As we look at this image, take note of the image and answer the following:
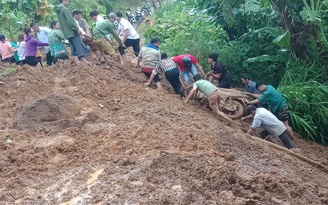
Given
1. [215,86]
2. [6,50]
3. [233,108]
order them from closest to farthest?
[215,86]
[233,108]
[6,50]

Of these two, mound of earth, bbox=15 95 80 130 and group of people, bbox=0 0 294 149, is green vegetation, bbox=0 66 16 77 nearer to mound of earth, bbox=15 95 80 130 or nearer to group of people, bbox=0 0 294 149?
group of people, bbox=0 0 294 149

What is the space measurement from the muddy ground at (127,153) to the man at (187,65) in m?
0.67

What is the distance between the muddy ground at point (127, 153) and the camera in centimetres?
521

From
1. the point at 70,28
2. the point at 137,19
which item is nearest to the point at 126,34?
the point at 70,28

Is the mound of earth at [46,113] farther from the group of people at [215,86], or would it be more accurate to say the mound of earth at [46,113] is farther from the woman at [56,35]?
the woman at [56,35]

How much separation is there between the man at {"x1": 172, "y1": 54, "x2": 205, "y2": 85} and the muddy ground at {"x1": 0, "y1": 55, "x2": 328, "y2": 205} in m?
0.67

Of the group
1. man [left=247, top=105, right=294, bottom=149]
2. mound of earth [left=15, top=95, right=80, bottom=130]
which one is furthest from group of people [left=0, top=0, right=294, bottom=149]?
mound of earth [left=15, top=95, right=80, bottom=130]

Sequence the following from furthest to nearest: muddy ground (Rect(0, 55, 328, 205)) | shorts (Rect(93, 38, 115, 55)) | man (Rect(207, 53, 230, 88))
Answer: shorts (Rect(93, 38, 115, 55)) → man (Rect(207, 53, 230, 88)) → muddy ground (Rect(0, 55, 328, 205))

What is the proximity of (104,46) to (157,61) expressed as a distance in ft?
6.11

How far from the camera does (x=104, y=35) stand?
11.8m

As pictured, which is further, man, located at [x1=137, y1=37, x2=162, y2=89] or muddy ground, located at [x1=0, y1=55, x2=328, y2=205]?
man, located at [x1=137, y1=37, x2=162, y2=89]

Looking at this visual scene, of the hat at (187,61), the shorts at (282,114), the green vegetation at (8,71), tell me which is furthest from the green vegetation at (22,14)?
the shorts at (282,114)

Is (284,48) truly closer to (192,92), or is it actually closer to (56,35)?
(192,92)

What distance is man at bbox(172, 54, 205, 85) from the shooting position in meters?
10.9
